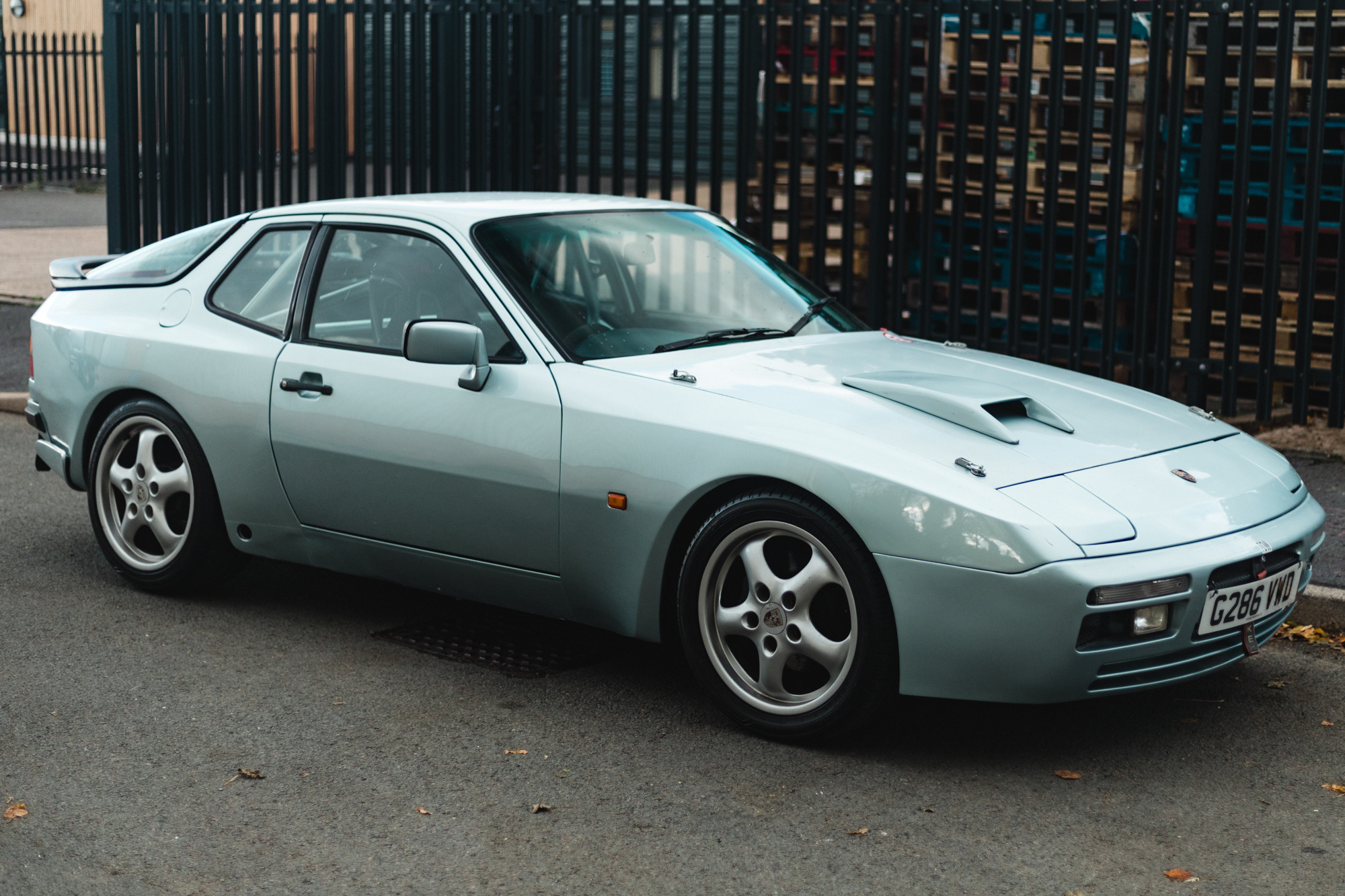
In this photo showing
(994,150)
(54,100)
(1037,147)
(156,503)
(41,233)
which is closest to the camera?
(156,503)

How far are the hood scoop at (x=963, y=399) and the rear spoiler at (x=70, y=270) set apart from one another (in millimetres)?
3273

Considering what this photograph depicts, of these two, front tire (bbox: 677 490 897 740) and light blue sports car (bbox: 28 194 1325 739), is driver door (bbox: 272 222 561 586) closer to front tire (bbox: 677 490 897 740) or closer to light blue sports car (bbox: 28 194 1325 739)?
light blue sports car (bbox: 28 194 1325 739)

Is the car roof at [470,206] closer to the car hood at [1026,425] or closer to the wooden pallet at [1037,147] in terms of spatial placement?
the car hood at [1026,425]

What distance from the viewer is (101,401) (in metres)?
5.88

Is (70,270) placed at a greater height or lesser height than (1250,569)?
greater

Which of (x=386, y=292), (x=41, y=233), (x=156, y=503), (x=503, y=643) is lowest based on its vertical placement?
(x=503, y=643)

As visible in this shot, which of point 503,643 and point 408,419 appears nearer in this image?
point 408,419

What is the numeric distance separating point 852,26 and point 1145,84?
1642mm

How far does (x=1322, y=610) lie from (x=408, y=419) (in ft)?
10.3

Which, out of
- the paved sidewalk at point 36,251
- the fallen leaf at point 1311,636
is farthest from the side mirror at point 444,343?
the paved sidewalk at point 36,251

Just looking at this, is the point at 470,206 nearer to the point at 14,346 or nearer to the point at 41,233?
the point at 14,346

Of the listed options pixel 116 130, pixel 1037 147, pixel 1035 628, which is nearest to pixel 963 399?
pixel 1035 628

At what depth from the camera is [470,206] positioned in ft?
17.7

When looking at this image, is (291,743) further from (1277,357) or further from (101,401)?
(1277,357)
